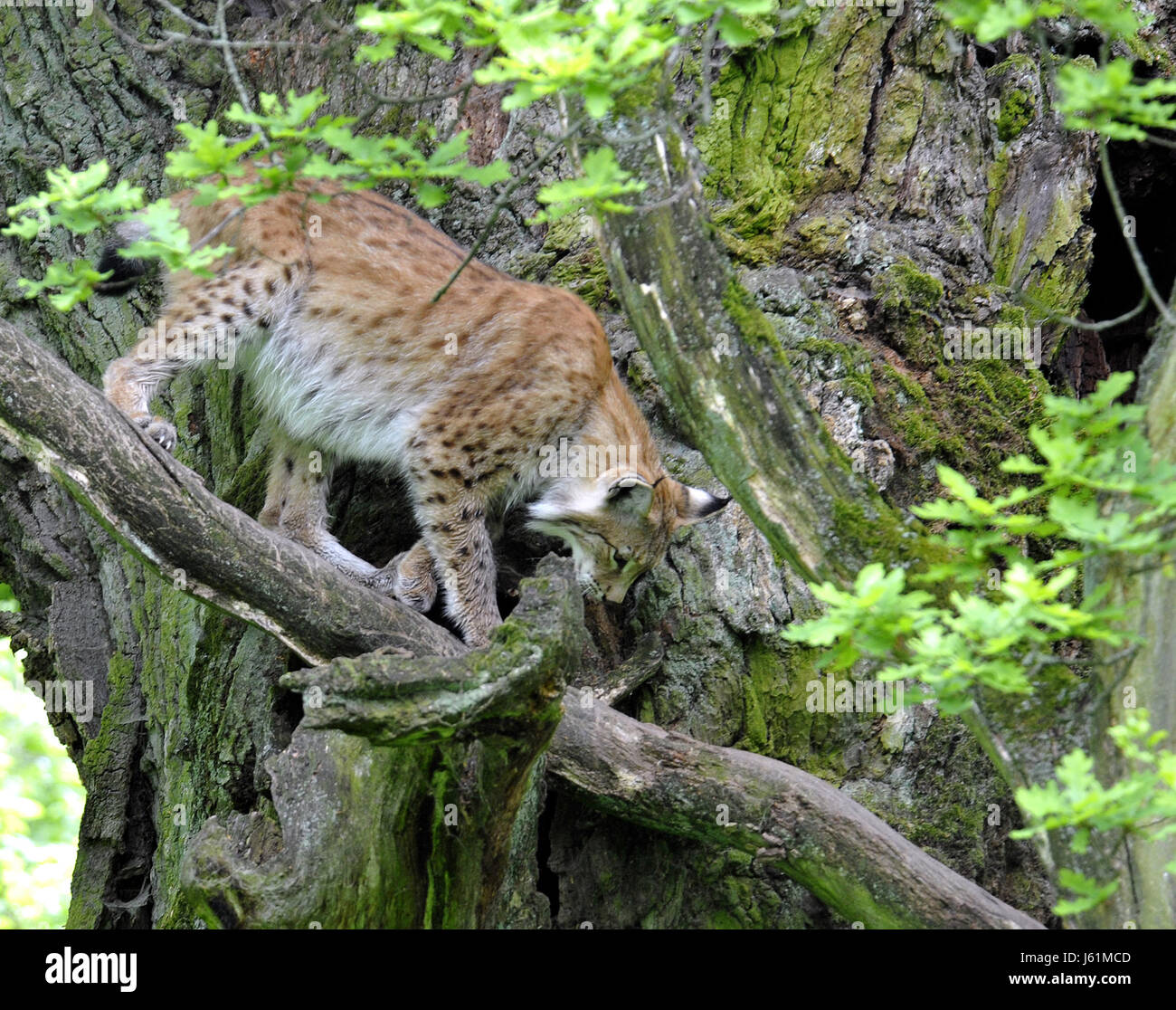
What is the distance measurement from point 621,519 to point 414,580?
959mm

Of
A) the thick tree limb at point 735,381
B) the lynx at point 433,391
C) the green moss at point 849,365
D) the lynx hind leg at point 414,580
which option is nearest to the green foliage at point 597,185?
the thick tree limb at point 735,381

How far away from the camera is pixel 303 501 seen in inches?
222

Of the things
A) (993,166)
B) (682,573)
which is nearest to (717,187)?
(993,166)

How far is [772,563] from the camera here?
486 cm

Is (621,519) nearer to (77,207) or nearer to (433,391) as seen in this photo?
(433,391)

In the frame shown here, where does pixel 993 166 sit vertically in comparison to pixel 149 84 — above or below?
below

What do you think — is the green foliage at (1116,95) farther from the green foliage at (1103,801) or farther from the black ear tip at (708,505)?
the black ear tip at (708,505)

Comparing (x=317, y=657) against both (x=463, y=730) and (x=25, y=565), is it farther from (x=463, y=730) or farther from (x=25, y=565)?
Answer: (x=25, y=565)

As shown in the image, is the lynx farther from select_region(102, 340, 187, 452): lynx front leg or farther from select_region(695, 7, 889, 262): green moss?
select_region(695, 7, 889, 262): green moss

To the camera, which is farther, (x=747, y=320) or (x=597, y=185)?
(x=747, y=320)

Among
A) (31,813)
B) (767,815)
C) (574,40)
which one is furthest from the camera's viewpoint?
(31,813)

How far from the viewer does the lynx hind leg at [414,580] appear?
5.45m

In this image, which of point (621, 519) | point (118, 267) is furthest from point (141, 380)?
point (621, 519)

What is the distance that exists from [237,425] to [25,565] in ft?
3.96
